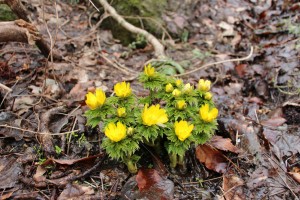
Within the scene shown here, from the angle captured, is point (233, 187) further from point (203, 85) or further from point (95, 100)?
point (95, 100)

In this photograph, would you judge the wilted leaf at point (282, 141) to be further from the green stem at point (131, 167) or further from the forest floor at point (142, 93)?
the green stem at point (131, 167)

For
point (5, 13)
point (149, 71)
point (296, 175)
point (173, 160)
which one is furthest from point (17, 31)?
point (296, 175)

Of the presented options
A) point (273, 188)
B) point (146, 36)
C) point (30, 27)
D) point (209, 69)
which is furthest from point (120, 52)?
point (273, 188)

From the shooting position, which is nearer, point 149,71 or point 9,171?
point 149,71

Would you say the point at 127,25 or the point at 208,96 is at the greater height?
the point at 127,25

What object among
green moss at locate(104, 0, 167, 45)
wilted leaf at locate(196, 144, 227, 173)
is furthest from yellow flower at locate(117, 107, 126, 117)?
green moss at locate(104, 0, 167, 45)

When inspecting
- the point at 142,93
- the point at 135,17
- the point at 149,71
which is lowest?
the point at 142,93

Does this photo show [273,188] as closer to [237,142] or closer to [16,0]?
[237,142]

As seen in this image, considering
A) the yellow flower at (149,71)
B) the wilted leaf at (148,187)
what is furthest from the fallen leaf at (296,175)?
the yellow flower at (149,71)
